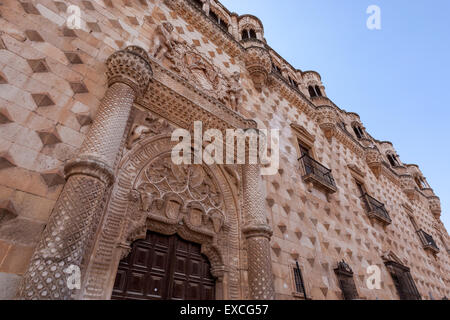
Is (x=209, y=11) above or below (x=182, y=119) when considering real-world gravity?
above

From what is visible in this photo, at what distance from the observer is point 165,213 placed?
4.09 meters

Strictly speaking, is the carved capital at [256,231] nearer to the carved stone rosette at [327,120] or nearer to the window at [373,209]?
the window at [373,209]

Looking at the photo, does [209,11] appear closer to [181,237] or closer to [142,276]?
[181,237]

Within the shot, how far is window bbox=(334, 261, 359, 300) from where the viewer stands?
19.7 feet

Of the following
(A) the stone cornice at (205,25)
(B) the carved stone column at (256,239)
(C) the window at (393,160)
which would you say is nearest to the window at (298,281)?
(B) the carved stone column at (256,239)

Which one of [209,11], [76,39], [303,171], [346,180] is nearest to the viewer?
[76,39]

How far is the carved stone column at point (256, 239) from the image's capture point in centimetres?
404

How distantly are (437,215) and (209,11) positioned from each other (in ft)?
72.6

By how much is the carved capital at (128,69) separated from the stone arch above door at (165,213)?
987mm

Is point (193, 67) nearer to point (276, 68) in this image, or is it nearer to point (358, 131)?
point (276, 68)

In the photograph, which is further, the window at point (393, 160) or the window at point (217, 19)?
the window at point (393, 160)

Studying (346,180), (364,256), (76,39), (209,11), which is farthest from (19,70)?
(346,180)

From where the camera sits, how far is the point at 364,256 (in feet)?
25.7

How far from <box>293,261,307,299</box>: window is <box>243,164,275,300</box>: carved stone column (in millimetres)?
1152
